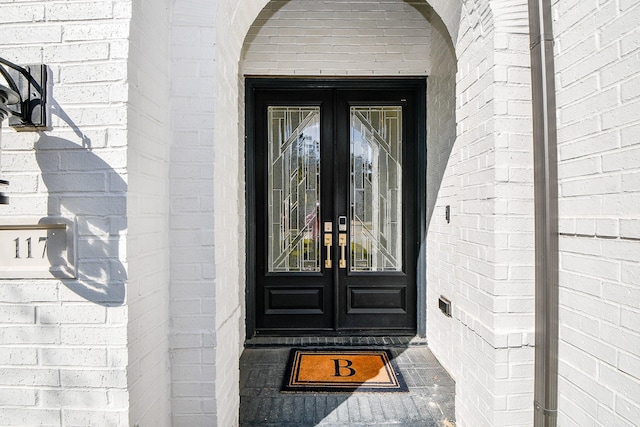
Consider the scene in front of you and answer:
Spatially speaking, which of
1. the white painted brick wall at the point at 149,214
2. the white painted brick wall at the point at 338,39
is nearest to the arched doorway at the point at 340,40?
the white painted brick wall at the point at 338,39

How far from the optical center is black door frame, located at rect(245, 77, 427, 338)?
344 centimetres

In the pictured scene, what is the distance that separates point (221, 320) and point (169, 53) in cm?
127

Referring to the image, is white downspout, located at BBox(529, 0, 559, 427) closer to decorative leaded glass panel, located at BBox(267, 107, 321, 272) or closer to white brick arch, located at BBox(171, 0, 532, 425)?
white brick arch, located at BBox(171, 0, 532, 425)

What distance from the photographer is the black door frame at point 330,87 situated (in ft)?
11.3

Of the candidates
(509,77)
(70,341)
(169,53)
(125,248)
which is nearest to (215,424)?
(70,341)

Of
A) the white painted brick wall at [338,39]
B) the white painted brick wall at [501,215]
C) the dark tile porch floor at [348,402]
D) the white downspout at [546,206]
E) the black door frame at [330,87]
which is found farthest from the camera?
the black door frame at [330,87]

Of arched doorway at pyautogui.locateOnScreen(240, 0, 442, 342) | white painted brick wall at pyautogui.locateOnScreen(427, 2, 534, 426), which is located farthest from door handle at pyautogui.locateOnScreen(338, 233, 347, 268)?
white painted brick wall at pyautogui.locateOnScreen(427, 2, 534, 426)

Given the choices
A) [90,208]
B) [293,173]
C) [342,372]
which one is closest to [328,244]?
[293,173]

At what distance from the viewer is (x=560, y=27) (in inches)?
56.2

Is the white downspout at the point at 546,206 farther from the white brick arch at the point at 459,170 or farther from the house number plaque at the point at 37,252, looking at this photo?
the house number plaque at the point at 37,252

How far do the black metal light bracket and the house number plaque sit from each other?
0.36 metres

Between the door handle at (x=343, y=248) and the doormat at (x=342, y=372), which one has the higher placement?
the door handle at (x=343, y=248)

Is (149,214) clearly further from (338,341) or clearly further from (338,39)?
(338,39)

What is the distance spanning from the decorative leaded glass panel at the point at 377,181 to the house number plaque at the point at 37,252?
→ 255 centimetres
